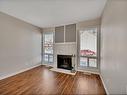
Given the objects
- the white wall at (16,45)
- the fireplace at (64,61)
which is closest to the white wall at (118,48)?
the fireplace at (64,61)

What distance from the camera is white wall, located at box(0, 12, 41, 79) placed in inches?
123

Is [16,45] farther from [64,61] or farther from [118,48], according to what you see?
[118,48]

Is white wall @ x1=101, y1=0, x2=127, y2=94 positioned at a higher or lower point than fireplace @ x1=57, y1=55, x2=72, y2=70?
higher

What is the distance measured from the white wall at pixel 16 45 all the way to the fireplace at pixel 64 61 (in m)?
1.62

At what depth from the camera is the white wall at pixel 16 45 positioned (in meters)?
3.12

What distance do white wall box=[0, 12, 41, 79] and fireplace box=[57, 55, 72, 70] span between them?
1.62 meters

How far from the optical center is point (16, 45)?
3666 millimetres

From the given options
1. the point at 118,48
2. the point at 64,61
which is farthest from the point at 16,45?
the point at 118,48

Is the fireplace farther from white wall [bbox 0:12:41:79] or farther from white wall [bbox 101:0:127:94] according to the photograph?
white wall [bbox 101:0:127:94]

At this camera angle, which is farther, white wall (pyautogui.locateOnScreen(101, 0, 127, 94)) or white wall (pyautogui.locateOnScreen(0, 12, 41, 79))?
white wall (pyautogui.locateOnScreen(0, 12, 41, 79))

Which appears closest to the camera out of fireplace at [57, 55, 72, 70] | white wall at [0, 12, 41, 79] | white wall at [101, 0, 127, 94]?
white wall at [101, 0, 127, 94]

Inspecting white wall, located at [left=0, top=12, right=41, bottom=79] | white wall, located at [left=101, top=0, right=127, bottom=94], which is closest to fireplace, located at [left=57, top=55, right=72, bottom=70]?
white wall, located at [left=0, top=12, right=41, bottom=79]

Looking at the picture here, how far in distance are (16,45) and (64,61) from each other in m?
2.69

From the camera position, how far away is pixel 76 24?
167 inches
